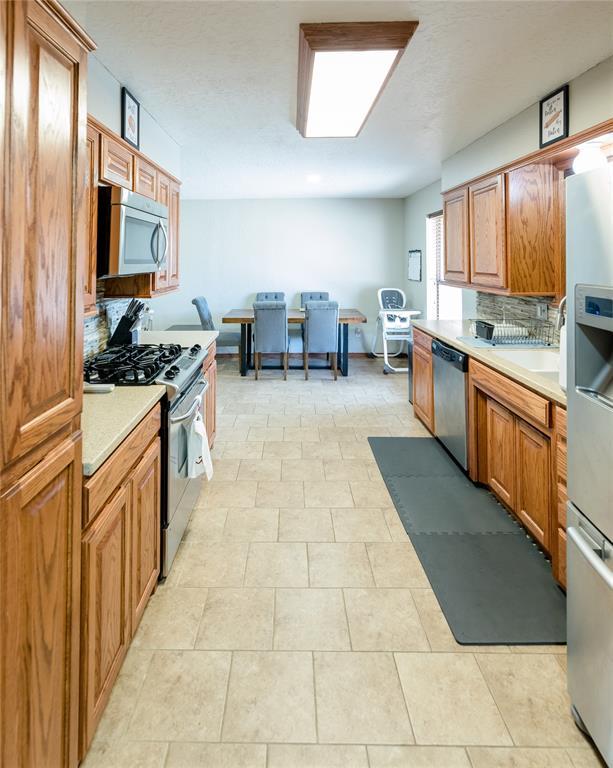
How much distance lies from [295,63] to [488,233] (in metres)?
1.79

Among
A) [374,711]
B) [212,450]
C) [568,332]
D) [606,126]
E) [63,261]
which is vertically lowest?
[374,711]

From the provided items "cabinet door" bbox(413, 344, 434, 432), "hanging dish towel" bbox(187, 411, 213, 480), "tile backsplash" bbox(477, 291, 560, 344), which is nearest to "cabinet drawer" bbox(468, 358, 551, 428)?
"tile backsplash" bbox(477, 291, 560, 344)

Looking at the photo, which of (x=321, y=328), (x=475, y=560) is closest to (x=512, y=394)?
(x=475, y=560)

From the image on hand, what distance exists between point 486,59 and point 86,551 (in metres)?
2.75

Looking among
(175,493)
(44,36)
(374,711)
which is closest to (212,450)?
(175,493)

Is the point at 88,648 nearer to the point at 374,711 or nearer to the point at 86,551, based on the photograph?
the point at 86,551

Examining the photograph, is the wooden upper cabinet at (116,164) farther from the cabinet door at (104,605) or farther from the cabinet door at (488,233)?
the cabinet door at (488,233)

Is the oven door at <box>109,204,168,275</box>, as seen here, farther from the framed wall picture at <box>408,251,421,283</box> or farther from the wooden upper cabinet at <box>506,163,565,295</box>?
the framed wall picture at <box>408,251,421,283</box>

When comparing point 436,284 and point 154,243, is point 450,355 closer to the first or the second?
point 154,243

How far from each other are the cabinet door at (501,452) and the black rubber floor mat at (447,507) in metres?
0.10

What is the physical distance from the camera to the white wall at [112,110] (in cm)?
250

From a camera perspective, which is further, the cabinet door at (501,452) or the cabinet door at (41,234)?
the cabinet door at (501,452)

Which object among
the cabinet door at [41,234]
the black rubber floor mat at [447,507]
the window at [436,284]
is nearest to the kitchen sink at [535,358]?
the black rubber floor mat at [447,507]

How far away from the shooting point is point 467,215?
403 centimetres
